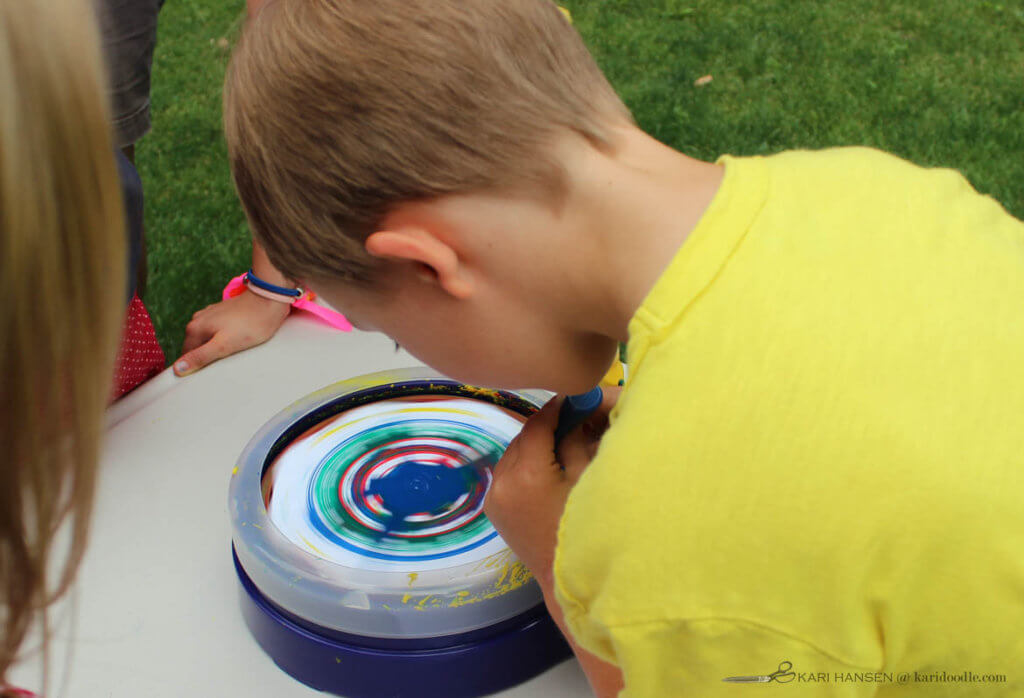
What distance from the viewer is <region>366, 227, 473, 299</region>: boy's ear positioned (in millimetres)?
793

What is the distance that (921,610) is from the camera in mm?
734

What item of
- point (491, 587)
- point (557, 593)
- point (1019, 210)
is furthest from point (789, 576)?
point (1019, 210)

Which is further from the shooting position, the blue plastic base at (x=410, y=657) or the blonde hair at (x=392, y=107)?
the blue plastic base at (x=410, y=657)

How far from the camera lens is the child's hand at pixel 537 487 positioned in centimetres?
98

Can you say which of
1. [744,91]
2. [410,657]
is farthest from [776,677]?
[744,91]

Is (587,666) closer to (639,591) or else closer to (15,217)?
(639,591)

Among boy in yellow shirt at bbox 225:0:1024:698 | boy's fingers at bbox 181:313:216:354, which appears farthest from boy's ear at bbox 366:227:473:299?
boy's fingers at bbox 181:313:216:354

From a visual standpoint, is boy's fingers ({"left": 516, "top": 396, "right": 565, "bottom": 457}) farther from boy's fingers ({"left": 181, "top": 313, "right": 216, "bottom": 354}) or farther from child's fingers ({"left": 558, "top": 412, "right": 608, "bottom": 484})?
boy's fingers ({"left": 181, "top": 313, "right": 216, "bottom": 354})

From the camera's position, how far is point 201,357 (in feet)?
4.99

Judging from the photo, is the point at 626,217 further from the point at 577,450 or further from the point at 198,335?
the point at 198,335

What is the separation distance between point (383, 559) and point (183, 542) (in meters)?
0.32

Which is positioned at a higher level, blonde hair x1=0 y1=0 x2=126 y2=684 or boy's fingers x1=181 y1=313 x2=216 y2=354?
blonde hair x1=0 y1=0 x2=126 y2=684

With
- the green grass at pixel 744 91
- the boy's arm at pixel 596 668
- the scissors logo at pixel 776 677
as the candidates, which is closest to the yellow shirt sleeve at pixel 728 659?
the scissors logo at pixel 776 677

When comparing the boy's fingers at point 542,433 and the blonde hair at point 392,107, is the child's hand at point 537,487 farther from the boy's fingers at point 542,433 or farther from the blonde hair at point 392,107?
the blonde hair at point 392,107
